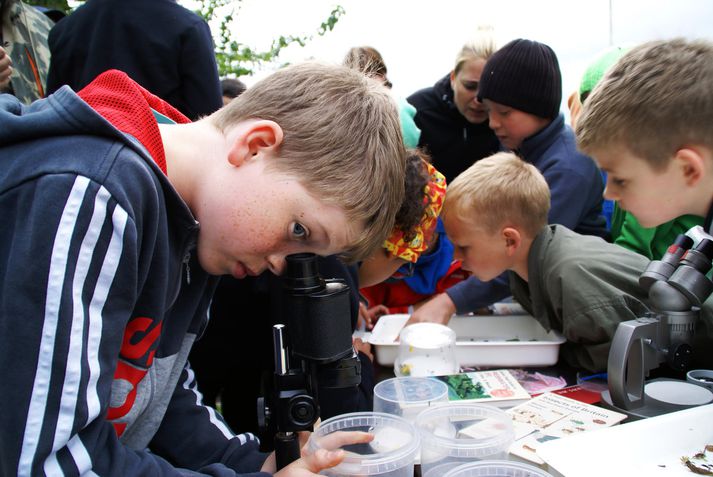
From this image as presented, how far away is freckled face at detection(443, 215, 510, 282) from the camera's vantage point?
5.77 feet

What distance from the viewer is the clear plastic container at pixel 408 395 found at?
103 centimetres

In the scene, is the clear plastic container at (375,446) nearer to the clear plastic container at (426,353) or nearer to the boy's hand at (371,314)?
the clear plastic container at (426,353)

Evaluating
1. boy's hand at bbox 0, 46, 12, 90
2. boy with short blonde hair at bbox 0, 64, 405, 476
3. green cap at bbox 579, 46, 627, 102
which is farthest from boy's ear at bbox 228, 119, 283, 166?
green cap at bbox 579, 46, 627, 102

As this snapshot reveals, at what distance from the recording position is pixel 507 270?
1.93 m

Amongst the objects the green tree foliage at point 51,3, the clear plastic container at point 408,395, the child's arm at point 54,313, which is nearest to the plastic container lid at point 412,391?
the clear plastic container at point 408,395

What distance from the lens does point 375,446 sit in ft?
2.66

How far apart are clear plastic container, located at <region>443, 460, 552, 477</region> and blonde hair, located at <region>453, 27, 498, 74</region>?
208 cm

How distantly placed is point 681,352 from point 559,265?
40 cm

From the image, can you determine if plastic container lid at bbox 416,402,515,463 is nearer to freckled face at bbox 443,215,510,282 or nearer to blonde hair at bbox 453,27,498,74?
freckled face at bbox 443,215,510,282

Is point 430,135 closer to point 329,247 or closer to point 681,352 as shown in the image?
point 681,352

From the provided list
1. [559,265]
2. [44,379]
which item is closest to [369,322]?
[559,265]

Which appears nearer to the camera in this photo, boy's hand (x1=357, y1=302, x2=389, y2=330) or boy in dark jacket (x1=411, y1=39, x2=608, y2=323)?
boy's hand (x1=357, y1=302, x2=389, y2=330)

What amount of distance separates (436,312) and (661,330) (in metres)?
0.72

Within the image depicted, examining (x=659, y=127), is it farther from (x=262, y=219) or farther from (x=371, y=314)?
(x=371, y=314)
